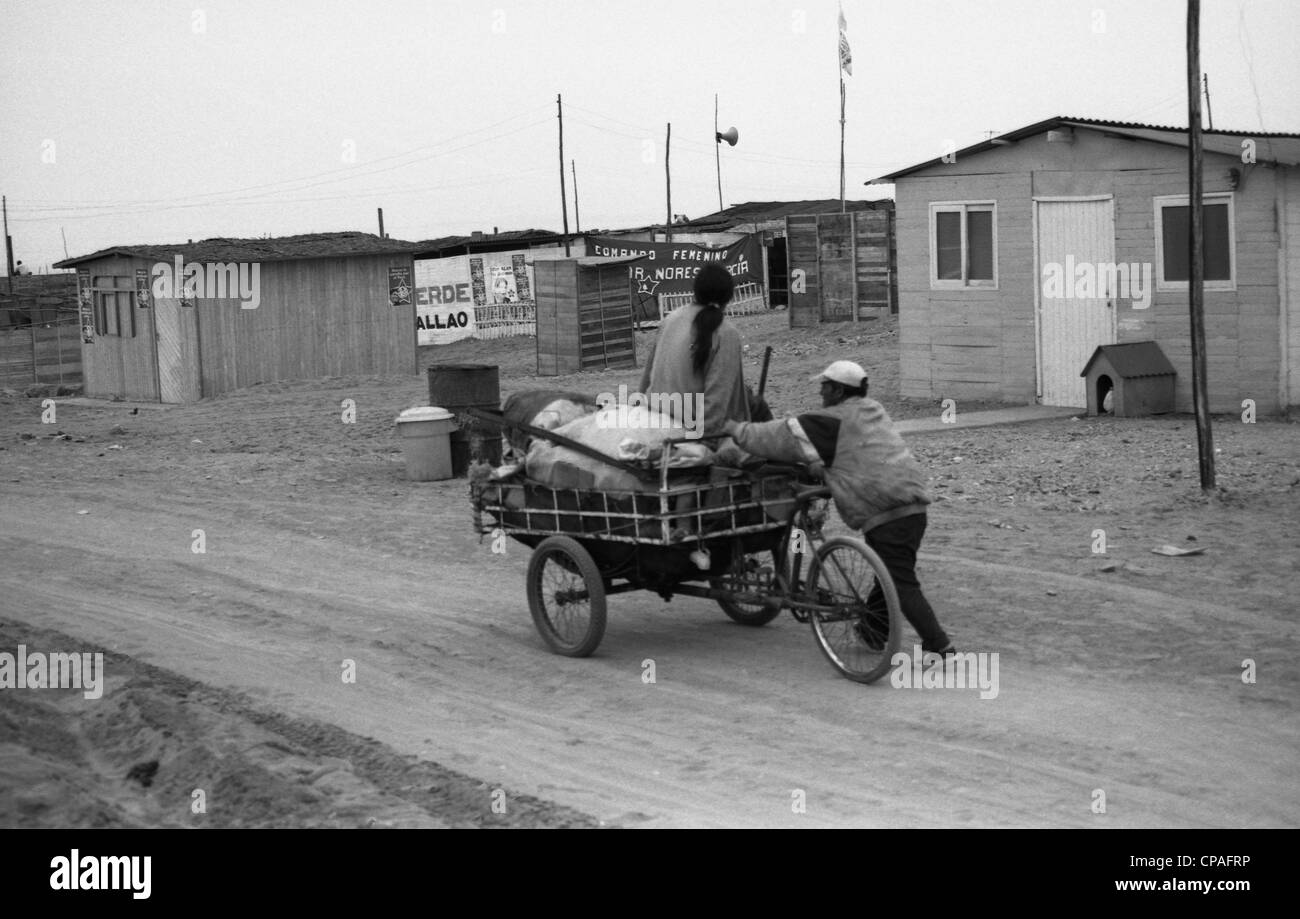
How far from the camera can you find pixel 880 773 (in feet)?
22.4

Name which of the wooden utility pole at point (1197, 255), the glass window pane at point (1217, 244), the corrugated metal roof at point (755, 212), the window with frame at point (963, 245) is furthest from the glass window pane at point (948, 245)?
the corrugated metal roof at point (755, 212)

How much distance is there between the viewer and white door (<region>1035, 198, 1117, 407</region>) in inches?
778

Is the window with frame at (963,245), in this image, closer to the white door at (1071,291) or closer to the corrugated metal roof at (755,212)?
the white door at (1071,291)

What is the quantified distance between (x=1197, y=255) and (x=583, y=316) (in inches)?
763

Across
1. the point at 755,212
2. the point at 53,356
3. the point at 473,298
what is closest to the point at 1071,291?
the point at 473,298

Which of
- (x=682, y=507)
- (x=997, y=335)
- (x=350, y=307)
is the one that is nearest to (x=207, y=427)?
A: (x=350, y=307)

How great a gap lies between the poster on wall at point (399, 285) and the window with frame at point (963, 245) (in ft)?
50.4

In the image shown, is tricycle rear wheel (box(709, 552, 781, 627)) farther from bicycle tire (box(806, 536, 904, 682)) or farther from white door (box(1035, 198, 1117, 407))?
→ white door (box(1035, 198, 1117, 407))

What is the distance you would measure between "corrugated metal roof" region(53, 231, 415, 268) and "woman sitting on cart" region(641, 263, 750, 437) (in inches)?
927

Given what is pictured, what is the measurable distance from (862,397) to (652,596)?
3.03 m

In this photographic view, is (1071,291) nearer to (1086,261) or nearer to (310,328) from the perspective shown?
(1086,261)

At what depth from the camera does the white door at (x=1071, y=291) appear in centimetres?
1977

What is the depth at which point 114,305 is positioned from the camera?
3300 centimetres
